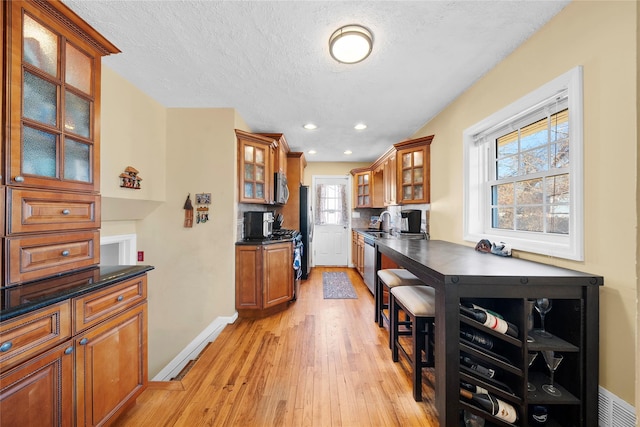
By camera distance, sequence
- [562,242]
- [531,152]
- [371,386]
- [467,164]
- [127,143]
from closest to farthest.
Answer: [562,242] → [371,386] → [531,152] → [127,143] → [467,164]

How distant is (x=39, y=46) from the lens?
4.31 ft

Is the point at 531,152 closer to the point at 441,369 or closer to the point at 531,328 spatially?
the point at 531,328

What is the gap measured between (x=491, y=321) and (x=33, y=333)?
81.0 inches

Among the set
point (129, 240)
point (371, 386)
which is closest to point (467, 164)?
point (371, 386)

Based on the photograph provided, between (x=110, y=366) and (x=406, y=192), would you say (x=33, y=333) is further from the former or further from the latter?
(x=406, y=192)

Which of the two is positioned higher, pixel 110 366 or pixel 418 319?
pixel 418 319

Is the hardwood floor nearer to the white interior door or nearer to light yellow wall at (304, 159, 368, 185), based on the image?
the white interior door

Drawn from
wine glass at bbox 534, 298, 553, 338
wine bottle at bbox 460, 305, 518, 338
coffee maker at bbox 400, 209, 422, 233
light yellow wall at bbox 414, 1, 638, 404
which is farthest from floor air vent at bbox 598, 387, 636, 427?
coffee maker at bbox 400, 209, 422, 233

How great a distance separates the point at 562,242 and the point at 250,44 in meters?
2.54

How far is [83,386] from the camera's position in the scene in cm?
117

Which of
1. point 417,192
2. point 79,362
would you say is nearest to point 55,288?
point 79,362

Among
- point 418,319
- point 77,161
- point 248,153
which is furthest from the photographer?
point 248,153

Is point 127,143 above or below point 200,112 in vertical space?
below

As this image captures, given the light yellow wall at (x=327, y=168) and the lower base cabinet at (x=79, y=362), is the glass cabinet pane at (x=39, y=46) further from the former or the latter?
the light yellow wall at (x=327, y=168)
